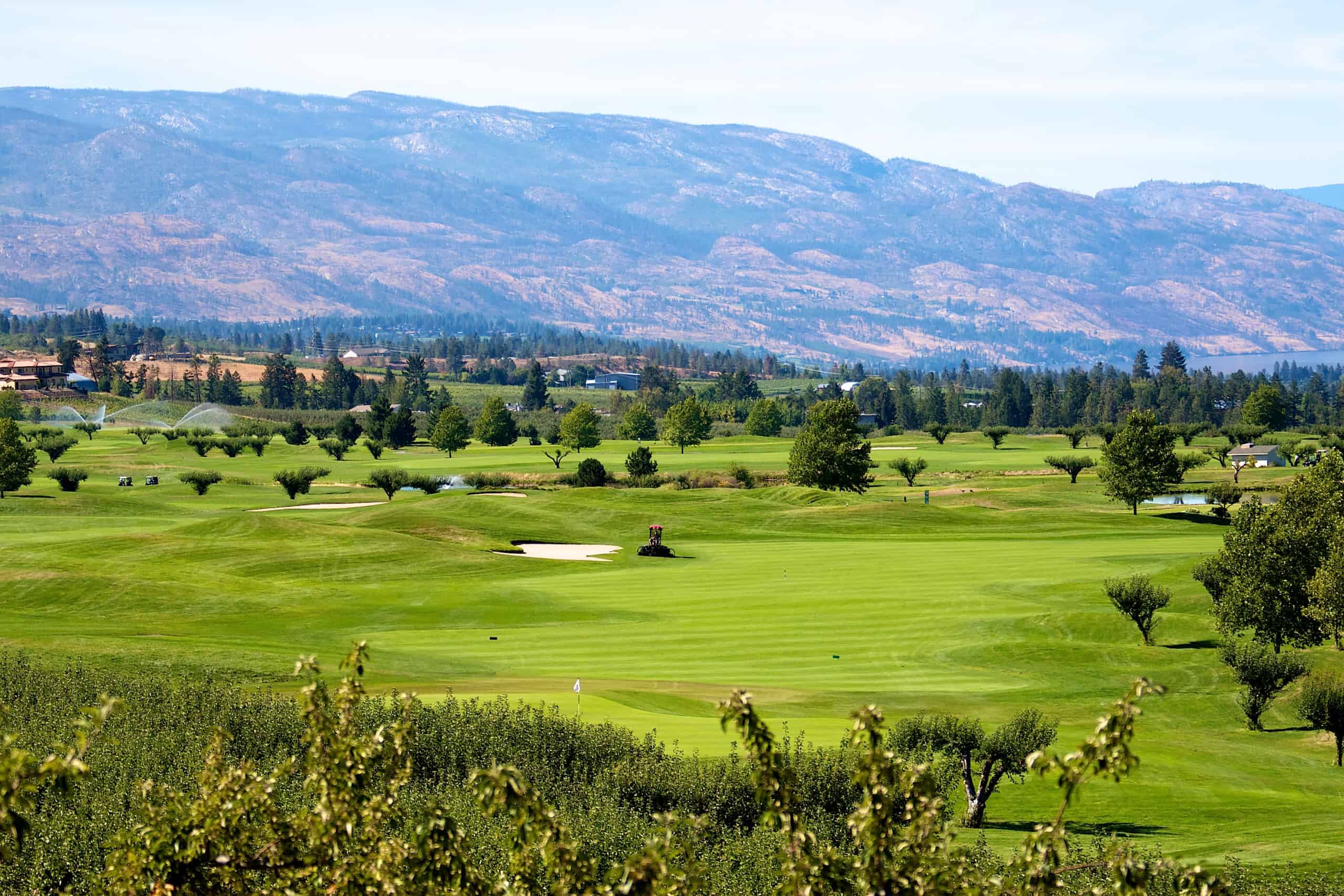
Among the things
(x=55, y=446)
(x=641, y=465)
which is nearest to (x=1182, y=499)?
(x=641, y=465)

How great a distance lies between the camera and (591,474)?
368 feet

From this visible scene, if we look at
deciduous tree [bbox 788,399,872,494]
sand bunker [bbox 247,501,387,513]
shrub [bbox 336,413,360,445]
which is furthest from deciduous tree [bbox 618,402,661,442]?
sand bunker [bbox 247,501,387,513]

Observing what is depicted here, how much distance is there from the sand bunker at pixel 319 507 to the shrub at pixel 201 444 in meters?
50.0

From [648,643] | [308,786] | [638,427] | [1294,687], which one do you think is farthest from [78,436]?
[308,786]

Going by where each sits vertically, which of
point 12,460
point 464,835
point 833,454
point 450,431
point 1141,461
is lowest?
point 12,460

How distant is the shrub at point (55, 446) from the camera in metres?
131

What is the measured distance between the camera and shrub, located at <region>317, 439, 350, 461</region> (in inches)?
A: 5920

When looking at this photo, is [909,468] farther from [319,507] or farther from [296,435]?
[296,435]

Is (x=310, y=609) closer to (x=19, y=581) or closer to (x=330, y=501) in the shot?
(x=19, y=581)

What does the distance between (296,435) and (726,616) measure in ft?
432

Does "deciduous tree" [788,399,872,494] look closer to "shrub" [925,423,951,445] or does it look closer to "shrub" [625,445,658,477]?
"shrub" [625,445,658,477]

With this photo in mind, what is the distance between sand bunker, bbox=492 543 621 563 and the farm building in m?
87.7

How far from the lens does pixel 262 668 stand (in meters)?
37.8

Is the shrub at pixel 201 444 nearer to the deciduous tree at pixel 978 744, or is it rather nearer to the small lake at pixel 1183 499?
the small lake at pixel 1183 499
